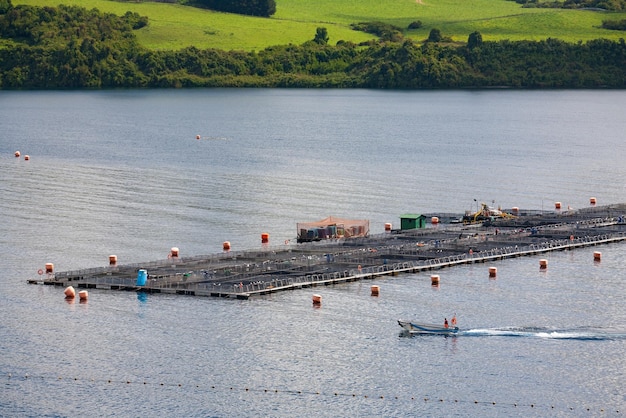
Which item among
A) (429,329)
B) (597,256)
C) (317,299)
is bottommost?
(429,329)

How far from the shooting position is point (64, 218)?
150250 millimetres

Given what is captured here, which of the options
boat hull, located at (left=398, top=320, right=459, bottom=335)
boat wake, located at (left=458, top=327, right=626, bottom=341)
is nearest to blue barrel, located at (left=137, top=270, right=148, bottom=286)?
boat hull, located at (left=398, top=320, right=459, bottom=335)

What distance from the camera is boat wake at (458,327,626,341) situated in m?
98.7

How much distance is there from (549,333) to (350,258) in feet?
94.1

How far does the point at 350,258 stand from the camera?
123062 millimetres

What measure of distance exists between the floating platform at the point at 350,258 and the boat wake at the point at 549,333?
19865 mm

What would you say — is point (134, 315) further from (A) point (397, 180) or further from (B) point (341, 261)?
(A) point (397, 180)

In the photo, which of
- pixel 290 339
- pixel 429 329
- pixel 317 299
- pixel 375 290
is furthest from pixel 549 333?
pixel 290 339

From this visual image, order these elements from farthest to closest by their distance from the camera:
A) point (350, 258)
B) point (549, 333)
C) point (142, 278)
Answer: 1. point (350, 258)
2. point (142, 278)
3. point (549, 333)

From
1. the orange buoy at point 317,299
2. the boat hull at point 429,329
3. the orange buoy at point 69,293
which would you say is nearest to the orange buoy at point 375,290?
the orange buoy at point 317,299

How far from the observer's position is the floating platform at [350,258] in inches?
4427

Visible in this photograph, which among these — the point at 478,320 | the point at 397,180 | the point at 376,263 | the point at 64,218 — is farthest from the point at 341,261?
the point at 397,180

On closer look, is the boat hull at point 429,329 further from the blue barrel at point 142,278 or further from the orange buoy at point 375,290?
the blue barrel at point 142,278

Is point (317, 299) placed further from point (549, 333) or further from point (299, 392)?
point (299, 392)
